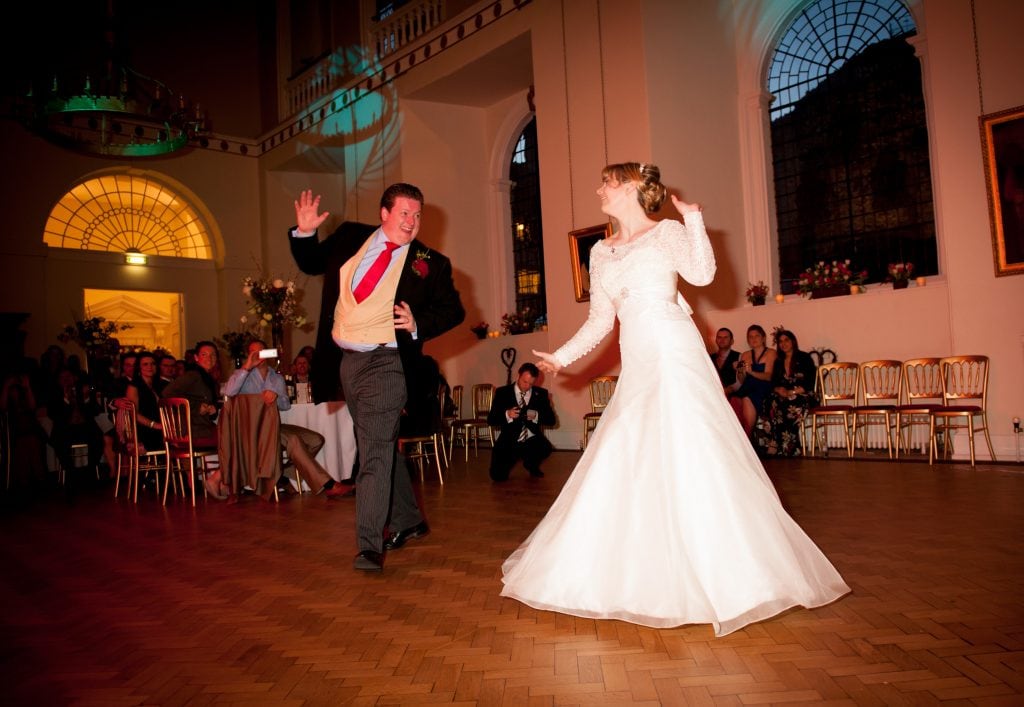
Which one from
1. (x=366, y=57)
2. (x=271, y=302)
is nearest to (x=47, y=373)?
(x=271, y=302)

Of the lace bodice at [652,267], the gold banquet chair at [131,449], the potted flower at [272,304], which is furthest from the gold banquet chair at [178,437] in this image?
the lace bodice at [652,267]

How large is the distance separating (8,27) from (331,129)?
4.88 meters

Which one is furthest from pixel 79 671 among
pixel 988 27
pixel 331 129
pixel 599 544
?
pixel 331 129

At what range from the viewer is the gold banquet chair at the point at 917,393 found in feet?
21.1

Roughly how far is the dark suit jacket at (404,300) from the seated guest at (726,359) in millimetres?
4447

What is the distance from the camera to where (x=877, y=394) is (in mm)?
6762

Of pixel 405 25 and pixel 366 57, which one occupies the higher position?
pixel 405 25

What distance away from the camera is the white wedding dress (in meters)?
2.23

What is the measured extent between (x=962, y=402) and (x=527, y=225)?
6501 millimetres

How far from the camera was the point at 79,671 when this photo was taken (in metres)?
2.21

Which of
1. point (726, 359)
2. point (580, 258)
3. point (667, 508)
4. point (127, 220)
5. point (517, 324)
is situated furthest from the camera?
point (127, 220)

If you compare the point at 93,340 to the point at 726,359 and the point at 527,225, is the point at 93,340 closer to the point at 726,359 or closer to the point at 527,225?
the point at 527,225

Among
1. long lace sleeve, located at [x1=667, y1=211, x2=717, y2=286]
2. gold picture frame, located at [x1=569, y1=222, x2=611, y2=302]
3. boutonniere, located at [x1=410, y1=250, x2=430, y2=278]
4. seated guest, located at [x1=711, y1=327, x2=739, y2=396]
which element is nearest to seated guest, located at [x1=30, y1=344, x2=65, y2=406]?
gold picture frame, located at [x1=569, y1=222, x2=611, y2=302]

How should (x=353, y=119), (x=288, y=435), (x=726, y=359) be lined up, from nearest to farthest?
1. (x=288, y=435)
2. (x=726, y=359)
3. (x=353, y=119)
